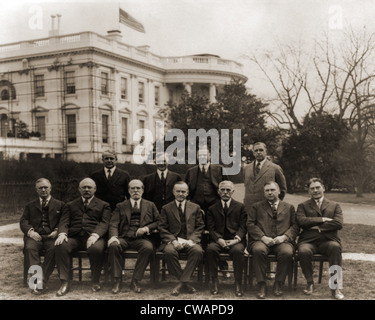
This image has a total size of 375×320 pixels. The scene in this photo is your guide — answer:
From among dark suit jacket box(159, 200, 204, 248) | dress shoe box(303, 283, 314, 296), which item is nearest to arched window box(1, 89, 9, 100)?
dark suit jacket box(159, 200, 204, 248)

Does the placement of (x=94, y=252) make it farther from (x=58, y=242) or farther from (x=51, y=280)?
(x=51, y=280)

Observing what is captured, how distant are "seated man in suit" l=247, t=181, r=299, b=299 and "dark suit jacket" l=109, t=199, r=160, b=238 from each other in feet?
4.23

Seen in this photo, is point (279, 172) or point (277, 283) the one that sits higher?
point (279, 172)

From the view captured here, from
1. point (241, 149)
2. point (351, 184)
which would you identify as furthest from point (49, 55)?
point (351, 184)

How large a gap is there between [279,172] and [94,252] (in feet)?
9.19

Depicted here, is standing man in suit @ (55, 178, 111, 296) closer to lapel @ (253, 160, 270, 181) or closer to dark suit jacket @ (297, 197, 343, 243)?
lapel @ (253, 160, 270, 181)

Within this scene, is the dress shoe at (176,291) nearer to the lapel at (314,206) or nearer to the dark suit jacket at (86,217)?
the dark suit jacket at (86,217)

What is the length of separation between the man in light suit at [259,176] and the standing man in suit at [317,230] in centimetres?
63

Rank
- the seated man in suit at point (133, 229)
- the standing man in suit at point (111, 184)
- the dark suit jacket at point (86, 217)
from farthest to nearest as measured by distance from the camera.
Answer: the standing man in suit at point (111, 184) < the dark suit jacket at point (86, 217) < the seated man in suit at point (133, 229)

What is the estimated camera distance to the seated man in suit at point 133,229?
19.1 feet

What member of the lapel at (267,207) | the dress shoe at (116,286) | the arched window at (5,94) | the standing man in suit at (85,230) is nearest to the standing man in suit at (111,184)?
the standing man in suit at (85,230)

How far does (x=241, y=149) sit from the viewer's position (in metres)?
18.9

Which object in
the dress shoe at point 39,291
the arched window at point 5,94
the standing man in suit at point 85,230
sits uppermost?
the arched window at point 5,94

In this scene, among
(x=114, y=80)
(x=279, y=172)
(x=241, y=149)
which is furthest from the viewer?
(x=114, y=80)
